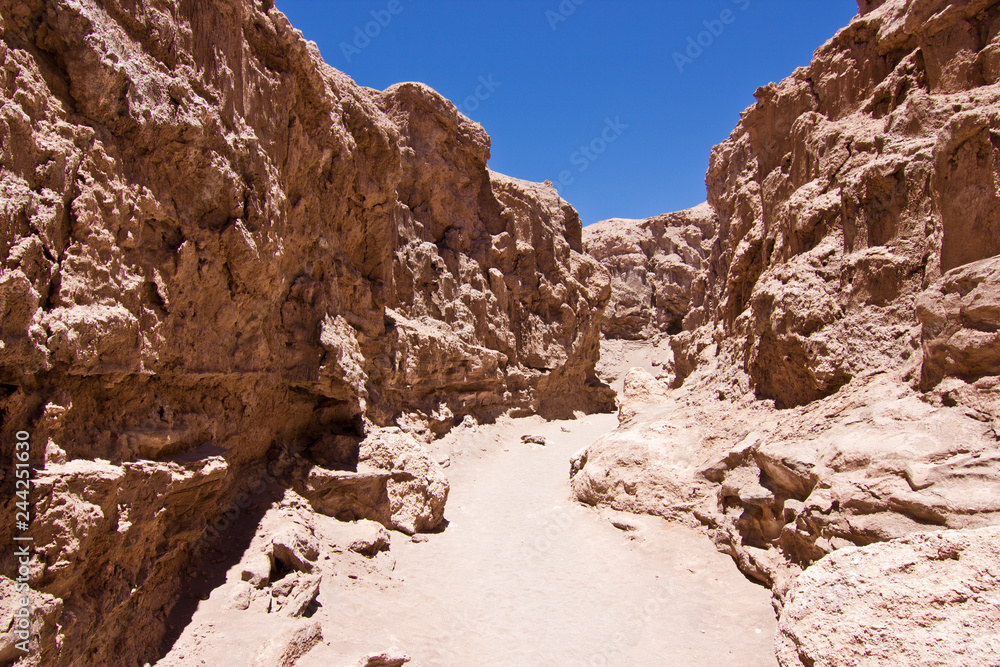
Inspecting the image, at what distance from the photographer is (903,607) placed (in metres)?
3.59

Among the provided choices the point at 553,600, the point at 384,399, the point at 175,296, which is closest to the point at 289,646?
the point at 553,600

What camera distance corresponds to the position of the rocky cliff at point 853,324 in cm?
473

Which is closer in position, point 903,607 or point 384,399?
point 903,607

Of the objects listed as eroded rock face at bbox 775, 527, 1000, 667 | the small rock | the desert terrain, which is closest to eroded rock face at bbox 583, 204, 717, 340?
the desert terrain

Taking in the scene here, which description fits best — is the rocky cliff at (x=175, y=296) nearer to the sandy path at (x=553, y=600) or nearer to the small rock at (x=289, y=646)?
the small rock at (x=289, y=646)

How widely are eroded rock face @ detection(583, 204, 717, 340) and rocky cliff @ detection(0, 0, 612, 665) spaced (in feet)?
72.7

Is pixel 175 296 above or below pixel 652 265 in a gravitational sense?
below

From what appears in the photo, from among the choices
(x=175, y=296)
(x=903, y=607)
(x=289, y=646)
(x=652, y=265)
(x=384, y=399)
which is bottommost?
(x=289, y=646)

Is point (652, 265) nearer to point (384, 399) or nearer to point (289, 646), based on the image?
point (384, 399)

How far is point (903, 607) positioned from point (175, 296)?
650cm

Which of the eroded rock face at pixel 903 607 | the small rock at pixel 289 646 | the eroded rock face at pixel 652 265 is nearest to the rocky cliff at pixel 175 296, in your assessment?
the small rock at pixel 289 646

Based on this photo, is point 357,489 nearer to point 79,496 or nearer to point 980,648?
point 79,496

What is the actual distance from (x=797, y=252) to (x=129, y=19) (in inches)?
340

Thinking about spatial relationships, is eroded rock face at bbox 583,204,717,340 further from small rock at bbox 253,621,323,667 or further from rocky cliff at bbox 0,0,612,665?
small rock at bbox 253,621,323,667
